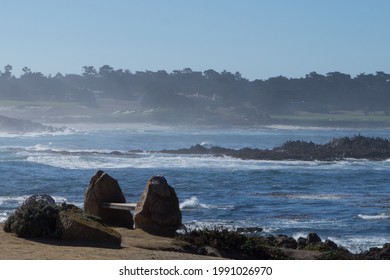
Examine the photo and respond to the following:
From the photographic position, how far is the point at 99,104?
358 feet

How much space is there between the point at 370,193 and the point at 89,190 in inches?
778

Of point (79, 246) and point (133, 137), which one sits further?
point (133, 137)

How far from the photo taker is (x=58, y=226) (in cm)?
1411

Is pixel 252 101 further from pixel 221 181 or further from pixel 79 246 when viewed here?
pixel 79 246

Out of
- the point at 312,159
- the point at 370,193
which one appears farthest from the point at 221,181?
the point at 312,159

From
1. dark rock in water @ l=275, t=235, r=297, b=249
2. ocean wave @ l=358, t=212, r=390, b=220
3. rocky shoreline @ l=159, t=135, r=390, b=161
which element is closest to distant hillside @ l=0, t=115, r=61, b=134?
rocky shoreline @ l=159, t=135, r=390, b=161

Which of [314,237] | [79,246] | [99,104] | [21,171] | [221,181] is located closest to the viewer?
[79,246]

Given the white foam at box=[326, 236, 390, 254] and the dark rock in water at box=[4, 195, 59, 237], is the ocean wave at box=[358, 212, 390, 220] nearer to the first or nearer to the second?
the white foam at box=[326, 236, 390, 254]

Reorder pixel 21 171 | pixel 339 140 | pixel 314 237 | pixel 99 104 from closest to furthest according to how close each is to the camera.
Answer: pixel 314 237 < pixel 21 171 < pixel 339 140 < pixel 99 104

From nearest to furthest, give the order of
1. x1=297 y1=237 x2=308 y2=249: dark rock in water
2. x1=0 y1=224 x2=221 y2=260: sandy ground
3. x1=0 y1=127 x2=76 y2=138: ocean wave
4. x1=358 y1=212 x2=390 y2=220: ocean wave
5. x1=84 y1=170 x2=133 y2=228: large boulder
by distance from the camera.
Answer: x1=0 y1=224 x2=221 y2=260: sandy ground < x1=84 y1=170 x2=133 y2=228: large boulder < x1=297 y1=237 x2=308 y2=249: dark rock in water < x1=358 y1=212 x2=390 y2=220: ocean wave < x1=0 y1=127 x2=76 y2=138: ocean wave

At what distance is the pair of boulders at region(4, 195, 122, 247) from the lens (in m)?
13.9

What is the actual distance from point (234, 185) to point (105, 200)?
20475mm

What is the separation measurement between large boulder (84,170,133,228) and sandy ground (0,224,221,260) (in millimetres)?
2007

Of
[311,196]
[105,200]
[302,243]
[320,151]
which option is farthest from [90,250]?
[320,151]
